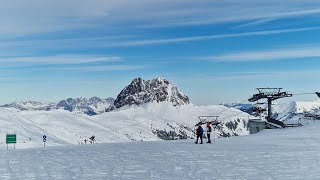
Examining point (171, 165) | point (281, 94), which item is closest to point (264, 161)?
point (171, 165)

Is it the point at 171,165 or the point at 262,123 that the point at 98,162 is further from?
the point at 262,123

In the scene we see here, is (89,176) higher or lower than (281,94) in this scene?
lower

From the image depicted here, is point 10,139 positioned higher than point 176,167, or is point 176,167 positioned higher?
point 10,139

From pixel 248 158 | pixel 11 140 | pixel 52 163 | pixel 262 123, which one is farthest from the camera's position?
pixel 262 123

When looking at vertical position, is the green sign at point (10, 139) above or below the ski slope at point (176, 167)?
above

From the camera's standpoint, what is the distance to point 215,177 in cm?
2128

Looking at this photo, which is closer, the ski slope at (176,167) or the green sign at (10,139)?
the ski slope at (176,167)

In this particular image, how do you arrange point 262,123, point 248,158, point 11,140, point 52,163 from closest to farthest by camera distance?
point 52,163 < point 248,158 < point 11,140 < point 262,123

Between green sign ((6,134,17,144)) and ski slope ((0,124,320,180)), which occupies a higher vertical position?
green sign ((6,134,17,144))

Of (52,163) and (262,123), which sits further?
(262,123)

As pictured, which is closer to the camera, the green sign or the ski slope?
the ski slope

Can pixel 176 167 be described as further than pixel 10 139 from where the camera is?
No

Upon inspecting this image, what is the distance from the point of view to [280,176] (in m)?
21.5

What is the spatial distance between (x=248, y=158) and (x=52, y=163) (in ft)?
39.5
